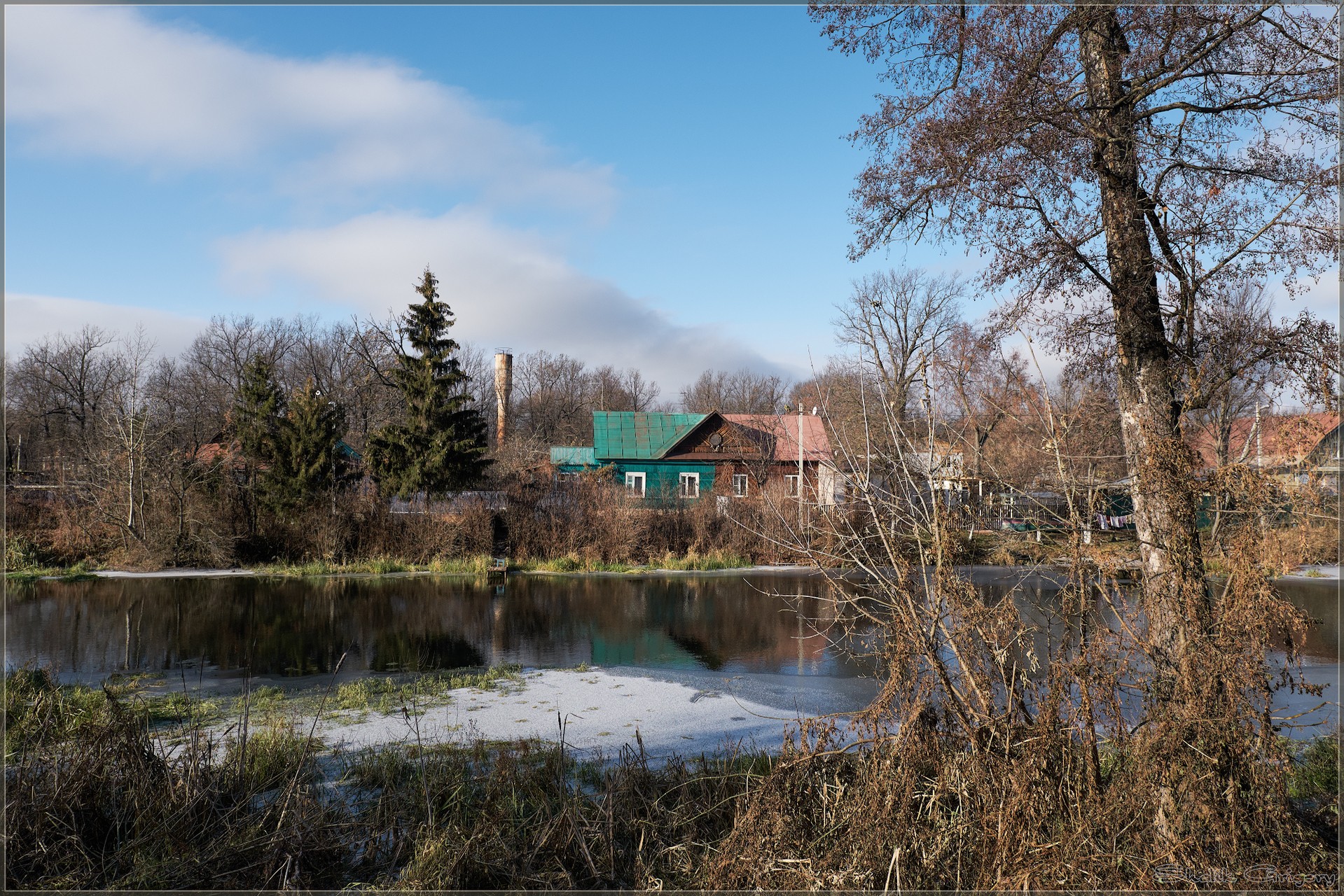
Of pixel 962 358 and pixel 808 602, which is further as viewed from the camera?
pixel 808 602

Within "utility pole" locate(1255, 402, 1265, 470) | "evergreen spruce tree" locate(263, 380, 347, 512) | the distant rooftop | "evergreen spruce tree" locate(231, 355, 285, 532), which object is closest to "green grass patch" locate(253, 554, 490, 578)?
"evergreen spruce tree" locate(263, 380, 347, 512)

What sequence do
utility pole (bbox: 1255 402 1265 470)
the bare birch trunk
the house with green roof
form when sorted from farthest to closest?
the house with green roof < the bare birch trunk < utility pole (bbox: 1255 402 1265 470)

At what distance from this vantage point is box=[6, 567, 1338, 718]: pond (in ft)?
38.3

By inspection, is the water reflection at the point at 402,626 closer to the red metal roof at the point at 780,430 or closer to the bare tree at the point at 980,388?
the bare tree at the point at 980,388

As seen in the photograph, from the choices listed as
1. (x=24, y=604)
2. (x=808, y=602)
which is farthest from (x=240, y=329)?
(x=808, y=602)

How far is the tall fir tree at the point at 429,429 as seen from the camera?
26391 millimetres

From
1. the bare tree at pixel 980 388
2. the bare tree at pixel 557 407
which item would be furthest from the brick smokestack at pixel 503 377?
the bare tree at pixel 980 388

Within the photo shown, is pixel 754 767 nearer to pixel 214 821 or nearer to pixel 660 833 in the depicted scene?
pixel 660 833

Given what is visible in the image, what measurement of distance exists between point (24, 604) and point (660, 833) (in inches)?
702

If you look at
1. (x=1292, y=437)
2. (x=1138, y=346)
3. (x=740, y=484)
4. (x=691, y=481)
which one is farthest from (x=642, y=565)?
(x=1292, y=437)

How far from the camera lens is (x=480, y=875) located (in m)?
4.50

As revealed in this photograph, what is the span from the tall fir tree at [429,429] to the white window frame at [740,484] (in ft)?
33.3

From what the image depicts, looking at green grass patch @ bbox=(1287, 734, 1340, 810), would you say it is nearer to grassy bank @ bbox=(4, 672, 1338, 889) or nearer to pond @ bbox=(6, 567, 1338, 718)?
grassy bank @ bbox=(4, 672, 1338, 889)

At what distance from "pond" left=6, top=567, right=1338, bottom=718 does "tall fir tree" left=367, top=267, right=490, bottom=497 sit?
16.2 ft
